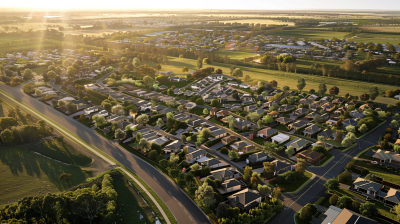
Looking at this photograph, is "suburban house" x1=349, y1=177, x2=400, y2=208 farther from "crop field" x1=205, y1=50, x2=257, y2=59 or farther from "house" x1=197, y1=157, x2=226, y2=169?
"crop field" x1=205, y1=50, x2=257, y2=59

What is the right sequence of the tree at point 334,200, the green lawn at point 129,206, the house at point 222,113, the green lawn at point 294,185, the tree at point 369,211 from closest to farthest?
the tree at point 369,211
the green lawn at point 129,206
the tree at point 334,200
the green lawn at point 294,185
the house at point 222,113

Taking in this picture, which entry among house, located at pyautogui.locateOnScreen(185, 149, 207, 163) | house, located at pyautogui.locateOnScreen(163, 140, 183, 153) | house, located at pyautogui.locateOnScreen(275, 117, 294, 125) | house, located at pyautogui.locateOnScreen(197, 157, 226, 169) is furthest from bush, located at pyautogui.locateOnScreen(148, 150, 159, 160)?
house, located at pyautogui.locateOnScreen(275, 117, 294, 125)

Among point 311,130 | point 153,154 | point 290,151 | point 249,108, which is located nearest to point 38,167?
point 153,154

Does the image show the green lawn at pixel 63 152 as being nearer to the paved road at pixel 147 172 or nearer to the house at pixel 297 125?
the paved road at pixel 147 172

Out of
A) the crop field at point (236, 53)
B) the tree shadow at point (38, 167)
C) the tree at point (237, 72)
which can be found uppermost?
the crop field at point (236, 53)

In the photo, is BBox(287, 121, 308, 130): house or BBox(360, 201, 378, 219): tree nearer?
BBox(360, 201, 378, 219): tree

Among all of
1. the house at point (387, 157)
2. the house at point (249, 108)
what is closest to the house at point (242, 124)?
the house at point (249, 108)
